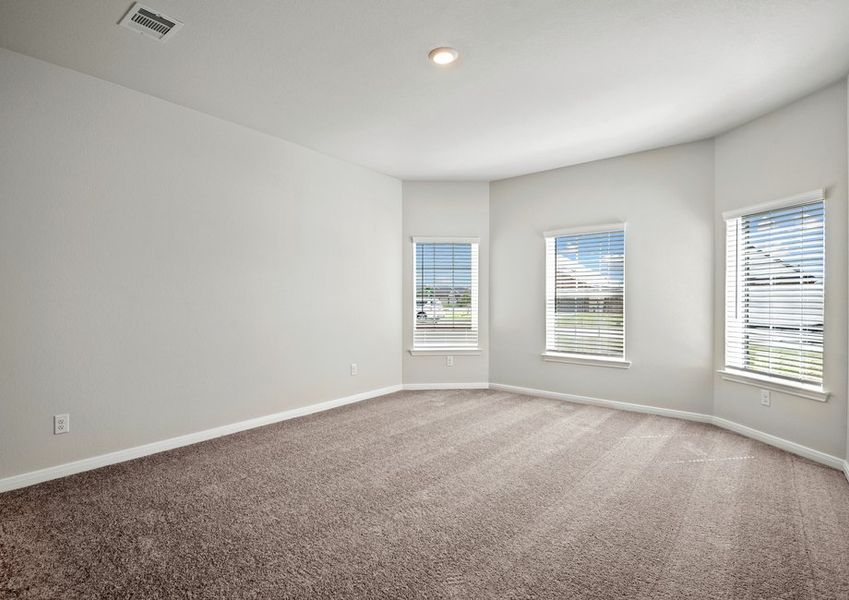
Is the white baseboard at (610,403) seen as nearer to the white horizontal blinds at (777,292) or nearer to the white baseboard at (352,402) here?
the white baseboard at (352,402)

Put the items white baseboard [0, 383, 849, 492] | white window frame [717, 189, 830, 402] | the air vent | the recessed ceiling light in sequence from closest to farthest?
the air vent < the recessed ceiling light < white baseboard [0, 383, 849, 492] < white window frame [717, 189, 830, 402]

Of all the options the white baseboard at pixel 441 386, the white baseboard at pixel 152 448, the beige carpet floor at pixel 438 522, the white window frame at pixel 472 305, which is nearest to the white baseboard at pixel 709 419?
the beige carpet floor at pixel 438 522

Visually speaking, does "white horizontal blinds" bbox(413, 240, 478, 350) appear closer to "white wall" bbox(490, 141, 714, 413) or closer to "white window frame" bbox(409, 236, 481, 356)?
"white window frame" bbox(409, 236, 481, 356)

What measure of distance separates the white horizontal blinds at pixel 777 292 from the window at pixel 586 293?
3.40 feet

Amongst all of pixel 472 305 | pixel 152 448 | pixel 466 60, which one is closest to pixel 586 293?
pixel 472 305

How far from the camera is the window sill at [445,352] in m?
5.69

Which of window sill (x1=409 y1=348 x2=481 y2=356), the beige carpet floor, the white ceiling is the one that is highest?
the white ceiling

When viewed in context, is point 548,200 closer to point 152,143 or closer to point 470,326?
point 470,326

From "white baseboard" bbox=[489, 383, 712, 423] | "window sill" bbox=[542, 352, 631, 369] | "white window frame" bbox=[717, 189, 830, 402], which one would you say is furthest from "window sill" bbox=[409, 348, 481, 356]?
"white window frame" bbox=[717, 189, 830, 402]

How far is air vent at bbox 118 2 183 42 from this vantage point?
7.73 ft

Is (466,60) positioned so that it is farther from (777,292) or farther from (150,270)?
(777,292)

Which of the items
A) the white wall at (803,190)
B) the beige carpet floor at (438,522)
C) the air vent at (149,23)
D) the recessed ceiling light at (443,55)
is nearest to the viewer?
the beige carpet floor at (438,522)

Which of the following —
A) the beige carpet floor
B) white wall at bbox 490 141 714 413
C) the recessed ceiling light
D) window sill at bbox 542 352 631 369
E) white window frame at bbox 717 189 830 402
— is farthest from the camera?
window sill at bbox 542 352 631 369

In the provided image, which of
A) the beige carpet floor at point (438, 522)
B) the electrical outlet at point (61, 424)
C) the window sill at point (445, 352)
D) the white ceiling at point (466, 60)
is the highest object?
the white ceiling at point (466, 60)
